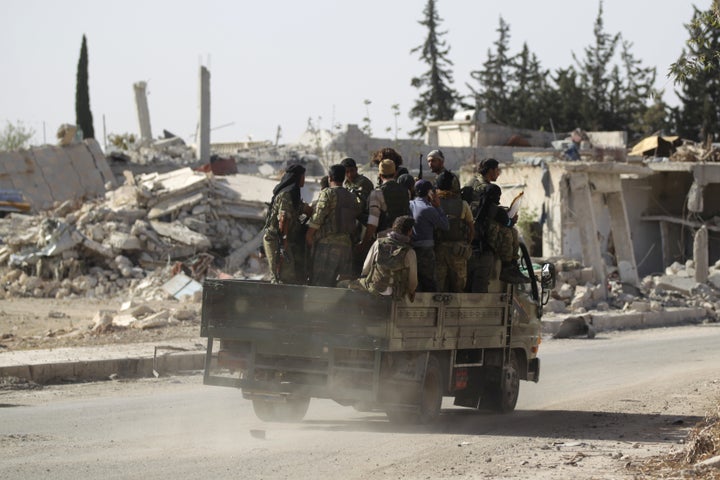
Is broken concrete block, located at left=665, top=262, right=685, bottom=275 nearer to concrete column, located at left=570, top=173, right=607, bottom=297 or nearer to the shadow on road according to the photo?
concrete column, located at left=570, top=173, right=607, bottom=297

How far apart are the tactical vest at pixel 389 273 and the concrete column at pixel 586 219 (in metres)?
19.9

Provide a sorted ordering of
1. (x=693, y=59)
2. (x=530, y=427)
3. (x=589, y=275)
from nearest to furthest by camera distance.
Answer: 1. (x=530, y=427)
2. (x=693, y=59)
3. (x=589, y=275)

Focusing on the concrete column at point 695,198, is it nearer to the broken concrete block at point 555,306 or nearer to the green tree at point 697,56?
the broken concrete block at point 555,306

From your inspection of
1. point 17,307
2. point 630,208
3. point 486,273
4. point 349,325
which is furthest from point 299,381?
point 630,208

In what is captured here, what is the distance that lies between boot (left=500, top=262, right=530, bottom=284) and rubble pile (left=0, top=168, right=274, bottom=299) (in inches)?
589

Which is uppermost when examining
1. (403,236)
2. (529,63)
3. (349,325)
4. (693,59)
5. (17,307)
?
(529,63)

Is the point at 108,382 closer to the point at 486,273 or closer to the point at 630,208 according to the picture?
the point at 486,273

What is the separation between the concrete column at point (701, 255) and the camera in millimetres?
30422

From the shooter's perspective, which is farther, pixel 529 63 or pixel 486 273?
pixel 529 63

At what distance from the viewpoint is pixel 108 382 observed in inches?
552

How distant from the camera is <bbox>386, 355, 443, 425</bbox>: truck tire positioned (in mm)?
10172

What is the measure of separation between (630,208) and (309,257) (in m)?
26.7

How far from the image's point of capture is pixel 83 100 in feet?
191

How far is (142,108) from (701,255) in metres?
33.2
